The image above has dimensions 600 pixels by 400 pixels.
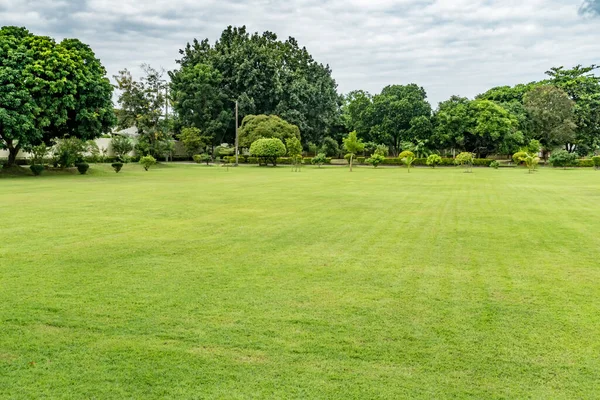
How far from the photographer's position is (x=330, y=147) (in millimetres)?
55312

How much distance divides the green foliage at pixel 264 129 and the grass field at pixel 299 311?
118 ft

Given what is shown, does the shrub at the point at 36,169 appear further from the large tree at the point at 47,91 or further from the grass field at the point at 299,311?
the grass field at the point at 299,311

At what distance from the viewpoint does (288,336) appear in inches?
156

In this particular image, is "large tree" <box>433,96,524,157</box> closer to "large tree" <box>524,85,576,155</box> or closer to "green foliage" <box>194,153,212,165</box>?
"large tree" <box>524,85,576,155</box>

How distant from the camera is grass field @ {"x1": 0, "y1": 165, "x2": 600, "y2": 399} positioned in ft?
10.7

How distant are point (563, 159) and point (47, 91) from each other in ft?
132

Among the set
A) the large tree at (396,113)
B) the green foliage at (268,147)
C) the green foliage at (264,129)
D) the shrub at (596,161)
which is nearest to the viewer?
the shrub at (596,161)

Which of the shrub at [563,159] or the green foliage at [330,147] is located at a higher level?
the green foliage at [330,147]

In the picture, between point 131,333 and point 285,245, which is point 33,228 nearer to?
point 285,245

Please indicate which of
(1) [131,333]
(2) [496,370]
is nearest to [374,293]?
(2) [496,370]

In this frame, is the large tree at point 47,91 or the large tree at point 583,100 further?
the large tree at point 583,100

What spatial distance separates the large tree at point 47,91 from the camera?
25.1m

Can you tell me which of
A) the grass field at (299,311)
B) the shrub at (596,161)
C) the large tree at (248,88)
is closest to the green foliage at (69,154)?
the large tree at (248,88)

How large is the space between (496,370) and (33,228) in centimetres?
869
